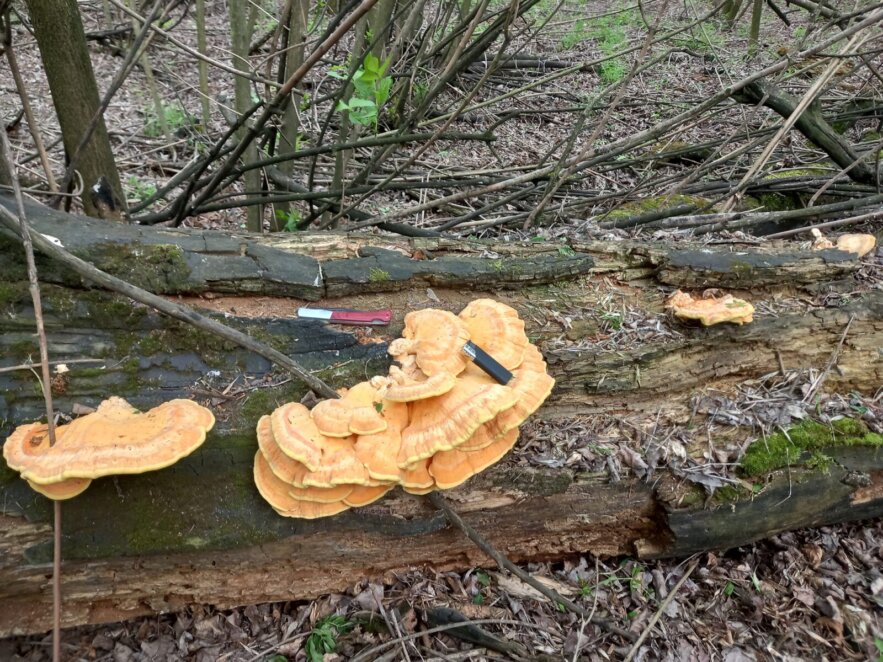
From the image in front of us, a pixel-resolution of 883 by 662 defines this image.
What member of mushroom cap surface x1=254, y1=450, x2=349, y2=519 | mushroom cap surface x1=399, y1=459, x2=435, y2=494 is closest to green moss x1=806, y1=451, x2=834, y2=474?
mushroom cap surface x1=399, y1=459, x2=435, y2=494

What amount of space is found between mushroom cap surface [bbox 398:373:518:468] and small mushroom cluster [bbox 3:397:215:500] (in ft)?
3.33

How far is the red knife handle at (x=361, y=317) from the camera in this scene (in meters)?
3.51

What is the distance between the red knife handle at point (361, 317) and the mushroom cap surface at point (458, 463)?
3.62 ft

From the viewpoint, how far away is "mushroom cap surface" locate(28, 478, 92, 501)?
2500 millimetres

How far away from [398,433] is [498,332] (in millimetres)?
835

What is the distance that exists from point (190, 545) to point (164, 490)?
33 centimetres

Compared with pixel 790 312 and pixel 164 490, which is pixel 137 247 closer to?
pixel 164 490

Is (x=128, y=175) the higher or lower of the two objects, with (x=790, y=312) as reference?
lower

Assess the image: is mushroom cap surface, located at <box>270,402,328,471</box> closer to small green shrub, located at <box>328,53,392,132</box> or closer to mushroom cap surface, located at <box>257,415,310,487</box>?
mushroom cap surface, located at <box>257,415,310,487</box>

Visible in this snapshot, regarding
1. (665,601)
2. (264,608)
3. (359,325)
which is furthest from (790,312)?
(264,608)

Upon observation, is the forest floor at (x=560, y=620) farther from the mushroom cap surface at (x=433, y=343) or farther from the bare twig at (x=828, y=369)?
the mushroom cap surface at (x=433, y=343)

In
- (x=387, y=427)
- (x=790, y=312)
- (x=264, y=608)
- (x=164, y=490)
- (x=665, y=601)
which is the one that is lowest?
(x=264, y=608)

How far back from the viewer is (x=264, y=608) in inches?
139

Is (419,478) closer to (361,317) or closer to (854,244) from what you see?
(361,317)
